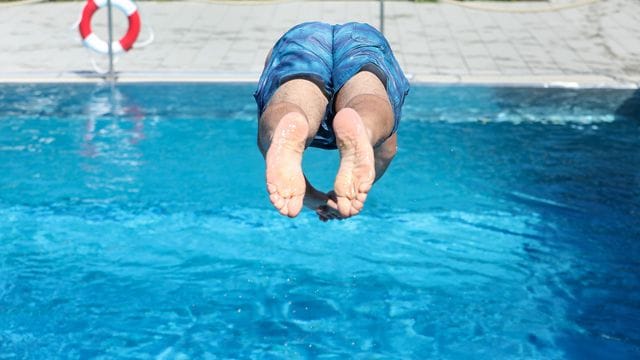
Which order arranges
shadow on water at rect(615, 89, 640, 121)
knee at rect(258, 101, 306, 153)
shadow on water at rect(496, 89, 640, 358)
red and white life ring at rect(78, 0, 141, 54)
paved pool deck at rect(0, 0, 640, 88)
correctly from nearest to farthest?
knee at rect(258, 101, 306, 153), shadow on water at rect(496, 89, 640, 358), shadow on water at rect(615, 89, 640, 121), red and white life ring at rect(78, 0, 141, 54), paved pool deck at rect(0, 0, 640, 88)

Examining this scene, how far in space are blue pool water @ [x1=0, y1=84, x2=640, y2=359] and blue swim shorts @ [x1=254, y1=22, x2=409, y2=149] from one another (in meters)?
1.97

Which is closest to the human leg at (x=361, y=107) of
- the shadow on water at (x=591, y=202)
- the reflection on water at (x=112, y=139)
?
the shadow on water at (x=591, y=202)

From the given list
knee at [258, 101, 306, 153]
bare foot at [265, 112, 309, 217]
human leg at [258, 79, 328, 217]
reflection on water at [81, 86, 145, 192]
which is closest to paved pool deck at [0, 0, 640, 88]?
reflection on water at [81, 86, 145, 192]

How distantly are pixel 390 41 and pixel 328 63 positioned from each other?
8059 millimetres

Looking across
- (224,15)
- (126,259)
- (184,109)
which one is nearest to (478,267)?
(126,259)

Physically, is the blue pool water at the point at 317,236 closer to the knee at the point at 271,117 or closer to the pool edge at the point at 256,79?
the pool edge at the point at 256,79

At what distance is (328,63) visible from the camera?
4.62 meters

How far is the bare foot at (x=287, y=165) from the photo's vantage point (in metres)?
3.71

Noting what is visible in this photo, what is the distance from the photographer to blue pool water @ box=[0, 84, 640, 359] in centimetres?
623

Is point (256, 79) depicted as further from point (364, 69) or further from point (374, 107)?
point (374, 107)

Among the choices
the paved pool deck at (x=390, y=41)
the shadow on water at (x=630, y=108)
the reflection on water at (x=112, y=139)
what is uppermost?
the shadow on water at (x=630, y=108)

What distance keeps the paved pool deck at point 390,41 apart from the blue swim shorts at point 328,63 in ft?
20.0

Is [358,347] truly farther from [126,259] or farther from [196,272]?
[126,259]

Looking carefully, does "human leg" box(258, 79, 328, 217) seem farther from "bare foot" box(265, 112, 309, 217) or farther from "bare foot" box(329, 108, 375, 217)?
"bare foot" box(329, 108, 375, 217)
